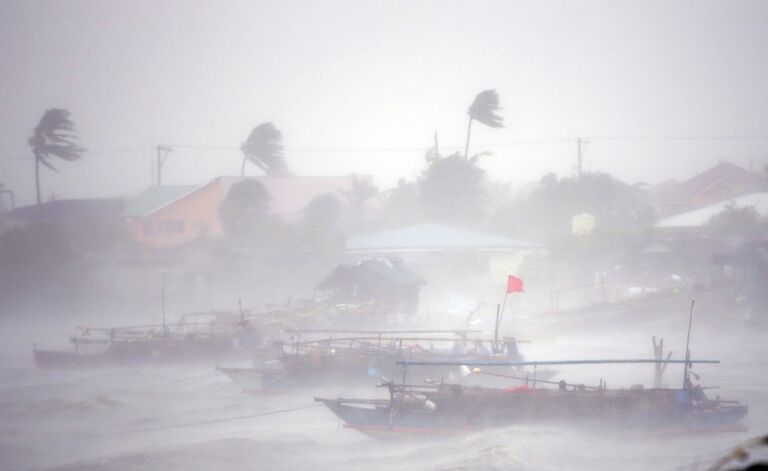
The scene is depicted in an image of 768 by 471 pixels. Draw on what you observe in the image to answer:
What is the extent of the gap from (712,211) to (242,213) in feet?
88.0

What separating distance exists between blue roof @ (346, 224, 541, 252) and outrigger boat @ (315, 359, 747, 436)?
74.5ft

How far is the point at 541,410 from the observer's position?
52.9 ft

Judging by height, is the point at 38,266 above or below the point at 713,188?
below

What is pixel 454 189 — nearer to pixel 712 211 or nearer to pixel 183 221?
pixel 712 211

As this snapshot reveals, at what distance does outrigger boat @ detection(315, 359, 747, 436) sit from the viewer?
16.0 m

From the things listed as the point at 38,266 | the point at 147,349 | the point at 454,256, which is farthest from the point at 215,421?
the point at 38,266

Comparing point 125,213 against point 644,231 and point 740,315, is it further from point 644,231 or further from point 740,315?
point 740,315

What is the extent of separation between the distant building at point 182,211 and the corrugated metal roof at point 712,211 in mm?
23218

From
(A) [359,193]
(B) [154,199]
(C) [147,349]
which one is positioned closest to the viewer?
(C) [147,349]

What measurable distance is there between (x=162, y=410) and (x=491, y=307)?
18.3 meters

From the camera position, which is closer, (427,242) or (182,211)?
(427,242)

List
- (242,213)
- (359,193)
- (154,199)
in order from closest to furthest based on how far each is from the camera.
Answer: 1. (242,213)
2. (154,199)
3. (359,193)

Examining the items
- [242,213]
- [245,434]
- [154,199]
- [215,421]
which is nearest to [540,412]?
[245,434]

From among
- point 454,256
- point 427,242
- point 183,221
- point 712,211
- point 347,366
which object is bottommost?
point 347,366
